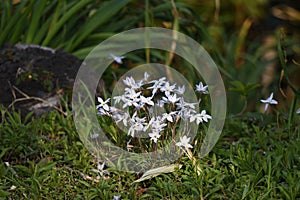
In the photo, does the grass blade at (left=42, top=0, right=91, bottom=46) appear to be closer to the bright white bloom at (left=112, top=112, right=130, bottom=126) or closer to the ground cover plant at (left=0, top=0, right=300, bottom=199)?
the ground cover plant at (left=0, top=0, right=300, bottom=199)

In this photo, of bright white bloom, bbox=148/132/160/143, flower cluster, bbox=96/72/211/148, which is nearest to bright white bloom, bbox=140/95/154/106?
flower cluster, bbox=96/72/211/148

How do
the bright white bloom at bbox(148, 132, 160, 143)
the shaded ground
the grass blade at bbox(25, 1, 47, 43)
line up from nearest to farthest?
the bright white bloom at bbox(148, 132, 160, 143), the shaded ground, the grass blade at bbox(25, 1, 47, 43)

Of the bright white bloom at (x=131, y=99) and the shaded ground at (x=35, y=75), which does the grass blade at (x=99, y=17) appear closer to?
the shaded ground at (x=35, y=75)

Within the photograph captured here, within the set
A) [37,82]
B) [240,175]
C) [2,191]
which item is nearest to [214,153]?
[240,175]

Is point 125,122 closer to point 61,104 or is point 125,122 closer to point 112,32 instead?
point 61,104

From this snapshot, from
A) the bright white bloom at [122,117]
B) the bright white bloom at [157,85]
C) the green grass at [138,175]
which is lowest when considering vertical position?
the green grass at [138,175]

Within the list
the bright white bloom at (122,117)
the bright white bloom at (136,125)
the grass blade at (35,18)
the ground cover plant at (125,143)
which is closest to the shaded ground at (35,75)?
the ground cover plant at (125,143)

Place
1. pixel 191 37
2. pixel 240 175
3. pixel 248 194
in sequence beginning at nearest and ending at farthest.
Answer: pixel 248 194, pixel 240 175, pixel 191 37
